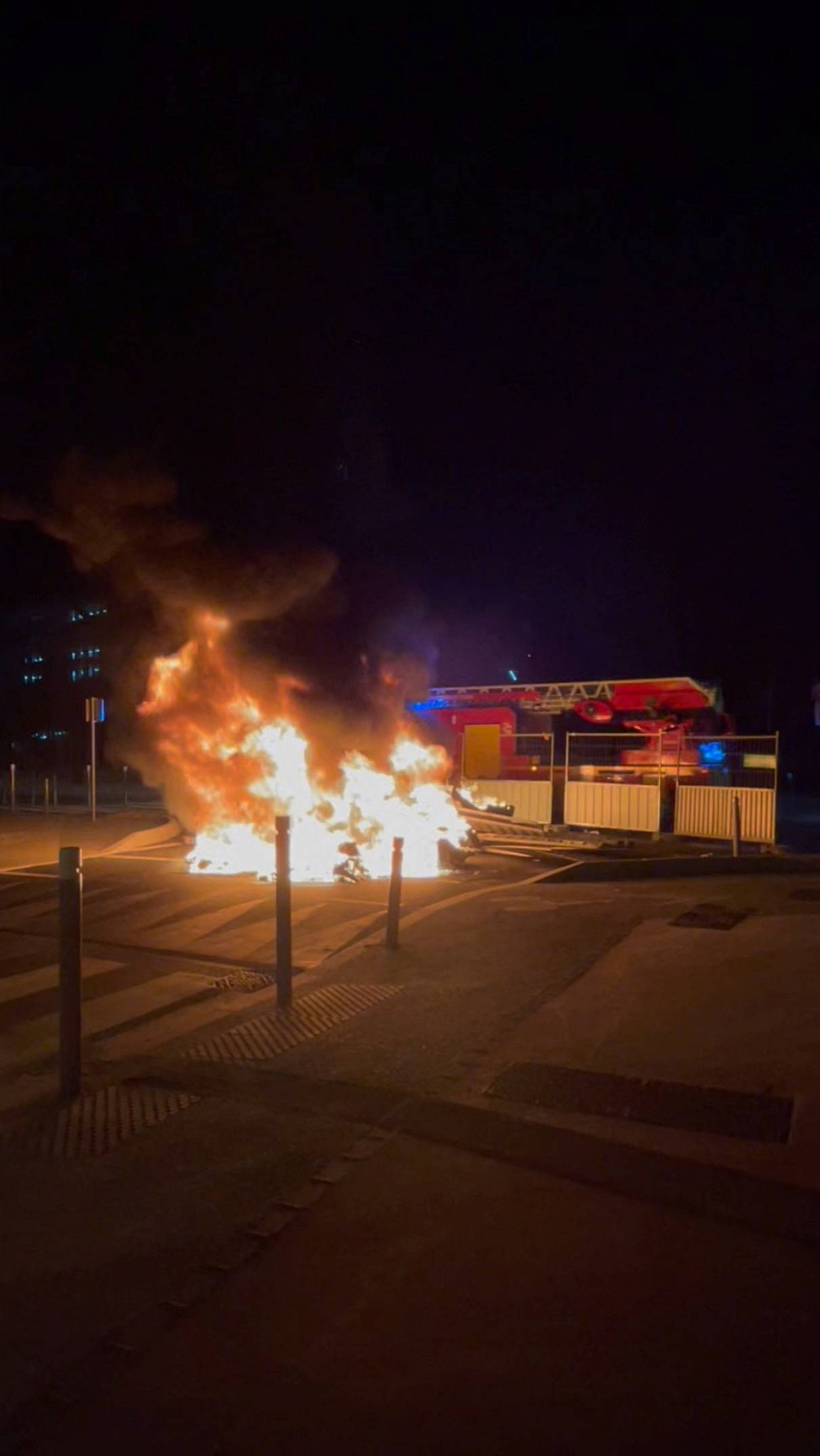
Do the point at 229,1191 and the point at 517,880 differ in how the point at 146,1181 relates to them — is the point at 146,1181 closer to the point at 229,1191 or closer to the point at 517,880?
the point at 229,1191

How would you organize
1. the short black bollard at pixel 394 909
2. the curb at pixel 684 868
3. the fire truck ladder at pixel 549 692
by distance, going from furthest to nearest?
1. the fire truck ladder at pixel 549 692
2. the curb at pixel 684 868
3. the short black bollard at pixel 394 909

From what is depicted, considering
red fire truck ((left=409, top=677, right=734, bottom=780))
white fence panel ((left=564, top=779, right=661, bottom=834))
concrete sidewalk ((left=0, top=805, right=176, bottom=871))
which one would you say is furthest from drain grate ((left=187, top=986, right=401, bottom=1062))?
red fire truck ((left=409, top=677, right=734, bottom=780))

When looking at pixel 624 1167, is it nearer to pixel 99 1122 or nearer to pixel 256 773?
pixel 99 1122

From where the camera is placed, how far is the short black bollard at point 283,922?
7.07m

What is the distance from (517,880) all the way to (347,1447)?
35.3 ft

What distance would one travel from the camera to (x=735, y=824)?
1578 centimetres

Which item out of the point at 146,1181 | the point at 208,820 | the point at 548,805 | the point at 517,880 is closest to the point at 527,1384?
the point at 146,1181

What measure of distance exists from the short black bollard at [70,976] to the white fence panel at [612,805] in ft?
46.7

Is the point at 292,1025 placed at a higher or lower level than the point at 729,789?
lower

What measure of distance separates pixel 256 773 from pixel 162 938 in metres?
6.82

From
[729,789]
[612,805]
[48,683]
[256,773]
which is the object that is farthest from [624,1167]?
[48,683]

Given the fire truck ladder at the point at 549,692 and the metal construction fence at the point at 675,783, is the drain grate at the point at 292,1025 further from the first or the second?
the fire truck ladder at the point at 549,692

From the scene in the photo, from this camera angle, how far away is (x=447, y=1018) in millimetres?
6684

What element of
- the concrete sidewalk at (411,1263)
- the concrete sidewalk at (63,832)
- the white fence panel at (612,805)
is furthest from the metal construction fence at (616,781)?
the concrete sidewalk at (411,1263)
